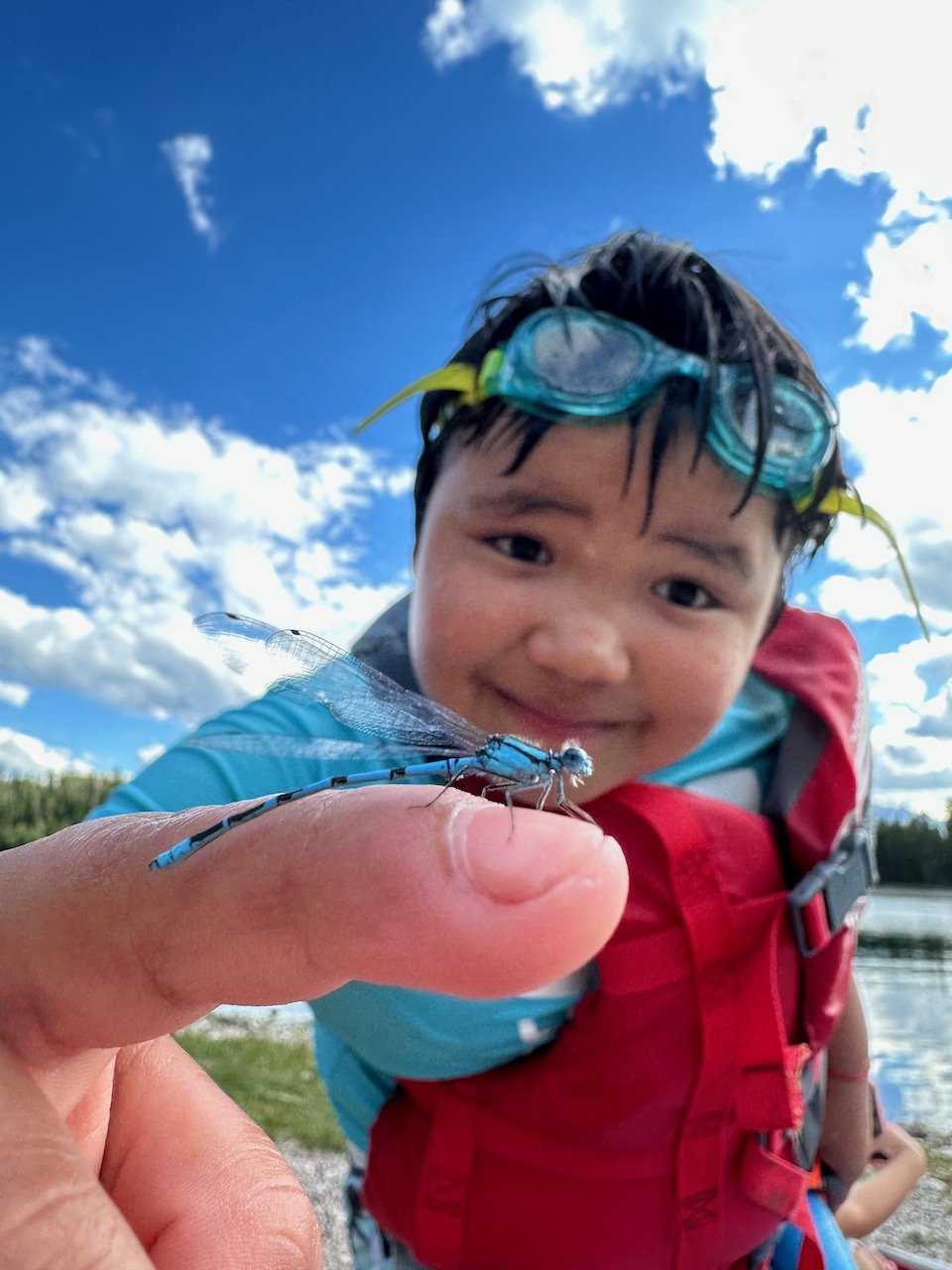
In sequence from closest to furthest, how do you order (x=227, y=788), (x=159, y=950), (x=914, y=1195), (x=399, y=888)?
1. (x=399, y=888)
2. (x=159, y=950)
3. (x=227, y=788)
4. (x=914, y=1195)

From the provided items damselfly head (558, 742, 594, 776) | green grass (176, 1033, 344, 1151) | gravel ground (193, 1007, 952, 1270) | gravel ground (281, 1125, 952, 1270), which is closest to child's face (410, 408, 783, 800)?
damselfly head (558, 742, 594, 776)

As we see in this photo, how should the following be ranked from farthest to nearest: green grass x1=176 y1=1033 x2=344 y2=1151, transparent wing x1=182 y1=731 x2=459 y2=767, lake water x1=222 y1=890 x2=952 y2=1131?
lake water x1=222 y1=890 x2=952 y2=1131
green grass x1=176 y1=1033 x2=344 y2=1151
transparent wing x1=182 y1=731 x2=459 y2=767

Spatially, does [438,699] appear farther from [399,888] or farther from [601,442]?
[399,888]

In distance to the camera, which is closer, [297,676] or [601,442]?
[297,676]

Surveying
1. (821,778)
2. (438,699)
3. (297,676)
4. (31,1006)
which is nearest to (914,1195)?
(821,778)

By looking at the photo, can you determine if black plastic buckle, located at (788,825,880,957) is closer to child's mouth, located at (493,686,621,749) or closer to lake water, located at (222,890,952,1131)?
child's mouth, located at (493,686,621,749)

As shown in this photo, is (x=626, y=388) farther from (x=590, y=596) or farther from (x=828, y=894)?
(x=828, y=894)

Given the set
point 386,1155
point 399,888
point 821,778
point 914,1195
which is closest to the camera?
point 399,888
